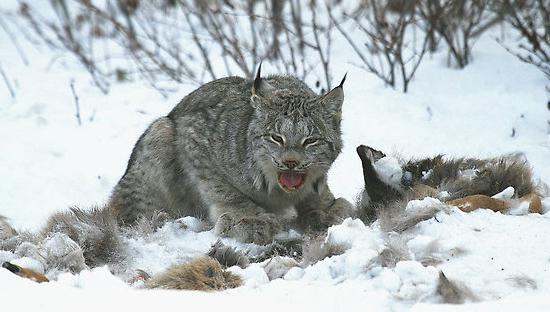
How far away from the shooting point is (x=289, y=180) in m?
5.02

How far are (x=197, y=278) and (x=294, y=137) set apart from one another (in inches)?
59.4

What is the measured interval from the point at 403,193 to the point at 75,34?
6349 mm

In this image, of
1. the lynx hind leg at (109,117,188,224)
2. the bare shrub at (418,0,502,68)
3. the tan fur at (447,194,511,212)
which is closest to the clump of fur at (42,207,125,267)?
the lynx hind leg at (109,117,188,224)

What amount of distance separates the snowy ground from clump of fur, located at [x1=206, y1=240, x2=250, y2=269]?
0.25 m

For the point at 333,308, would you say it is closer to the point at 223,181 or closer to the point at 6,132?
the point at 223,181

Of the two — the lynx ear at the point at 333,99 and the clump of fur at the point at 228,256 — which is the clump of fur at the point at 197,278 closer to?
the clump of fur at the point at 228,256

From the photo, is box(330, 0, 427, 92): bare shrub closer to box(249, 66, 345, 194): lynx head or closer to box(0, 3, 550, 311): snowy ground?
box(0, 3, 550, 311): snowy ground

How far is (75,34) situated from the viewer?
10.1 metres

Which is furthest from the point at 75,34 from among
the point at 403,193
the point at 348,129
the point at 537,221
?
the point at 537,221

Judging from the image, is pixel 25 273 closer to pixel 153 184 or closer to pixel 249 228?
pixel 249 228

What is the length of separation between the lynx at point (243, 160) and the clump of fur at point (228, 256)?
0.63 m

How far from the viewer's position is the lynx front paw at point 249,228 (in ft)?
16.0

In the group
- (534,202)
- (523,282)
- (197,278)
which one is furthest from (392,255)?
(534,202)

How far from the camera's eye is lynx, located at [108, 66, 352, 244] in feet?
16.5
